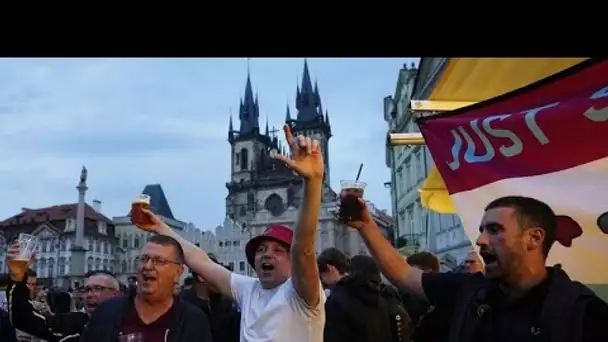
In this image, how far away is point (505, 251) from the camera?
7.87 ft

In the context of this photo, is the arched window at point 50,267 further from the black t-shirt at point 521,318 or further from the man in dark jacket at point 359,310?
the black t-shirt at point 521,318

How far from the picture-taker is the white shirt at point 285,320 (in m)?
3.05

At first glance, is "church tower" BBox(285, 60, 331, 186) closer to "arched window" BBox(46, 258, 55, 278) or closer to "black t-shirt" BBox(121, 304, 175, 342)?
"arched window" BBox(46, 258, 55, 278)

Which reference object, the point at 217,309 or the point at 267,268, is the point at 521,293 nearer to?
the point at 267,268

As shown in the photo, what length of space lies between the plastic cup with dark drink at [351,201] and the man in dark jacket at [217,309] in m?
1.74

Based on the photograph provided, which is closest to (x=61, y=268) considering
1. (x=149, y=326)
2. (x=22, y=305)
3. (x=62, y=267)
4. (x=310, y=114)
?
(x=62, y=267)

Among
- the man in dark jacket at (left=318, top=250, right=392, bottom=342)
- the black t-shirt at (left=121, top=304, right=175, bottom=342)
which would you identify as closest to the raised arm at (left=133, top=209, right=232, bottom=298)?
the black t-shirt at (left=121, top=304, right=175, bottom=342)

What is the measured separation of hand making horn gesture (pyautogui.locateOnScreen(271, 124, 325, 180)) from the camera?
279 cm

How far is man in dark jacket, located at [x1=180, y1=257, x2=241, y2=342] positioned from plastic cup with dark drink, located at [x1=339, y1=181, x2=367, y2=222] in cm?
174

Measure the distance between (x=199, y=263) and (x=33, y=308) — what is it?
1.65m

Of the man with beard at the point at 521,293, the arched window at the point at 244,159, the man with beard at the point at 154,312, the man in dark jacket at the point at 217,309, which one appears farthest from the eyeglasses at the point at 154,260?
the arched window at the point at 244,159
